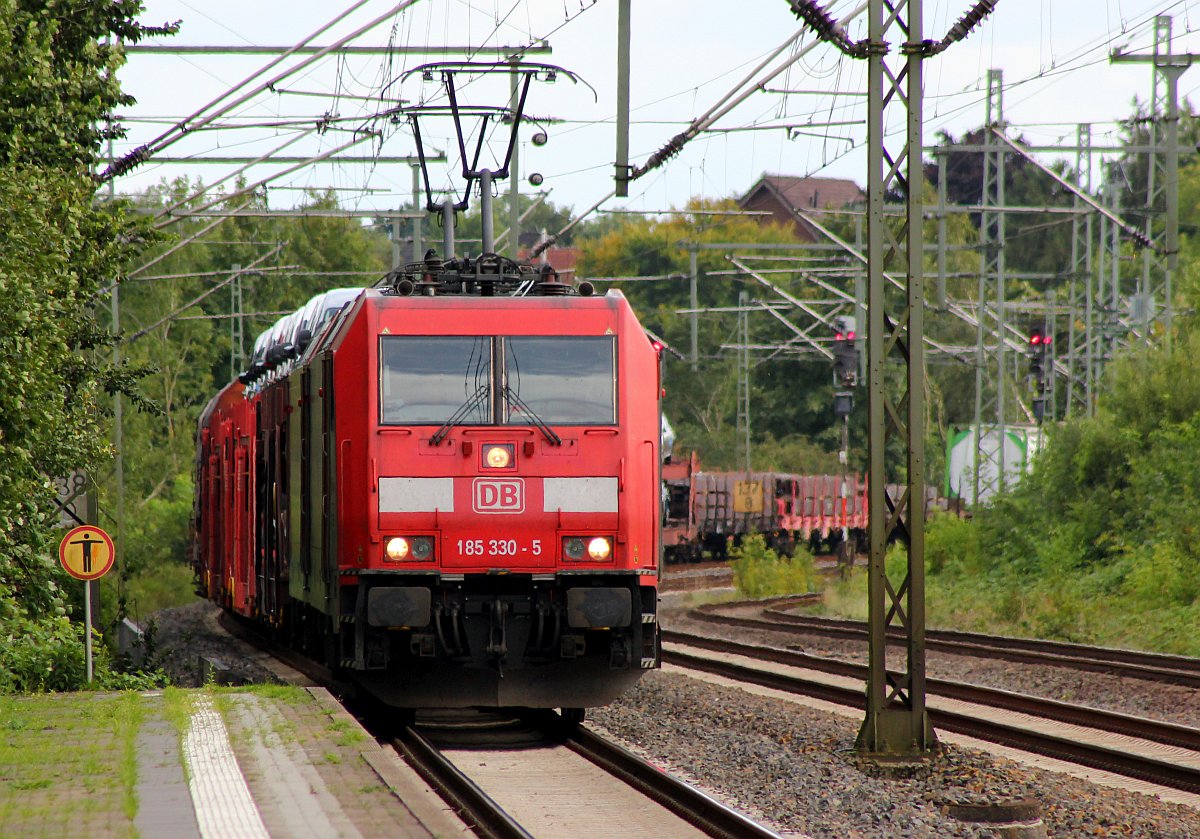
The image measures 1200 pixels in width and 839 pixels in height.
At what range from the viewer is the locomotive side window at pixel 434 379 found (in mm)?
12406

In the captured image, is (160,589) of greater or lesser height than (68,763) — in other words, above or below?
below

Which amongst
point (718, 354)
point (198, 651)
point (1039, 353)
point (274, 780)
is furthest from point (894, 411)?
point (718, 354)

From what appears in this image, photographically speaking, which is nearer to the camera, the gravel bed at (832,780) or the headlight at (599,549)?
the gravel bed at (832,780)

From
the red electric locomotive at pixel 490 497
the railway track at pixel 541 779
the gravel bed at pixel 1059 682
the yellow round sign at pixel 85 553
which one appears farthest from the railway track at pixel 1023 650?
the yellow round sign at pixel 85 553

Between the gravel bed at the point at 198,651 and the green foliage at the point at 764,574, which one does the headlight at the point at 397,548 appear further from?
the green foliage at the point at 764,574

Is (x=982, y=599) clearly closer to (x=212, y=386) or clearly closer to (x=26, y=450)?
(x=26, y=450)

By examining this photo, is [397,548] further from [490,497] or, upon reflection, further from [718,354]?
[718,354]

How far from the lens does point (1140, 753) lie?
42.7ft

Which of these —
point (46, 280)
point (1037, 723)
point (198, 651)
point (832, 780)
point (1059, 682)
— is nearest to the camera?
point (832, 780)

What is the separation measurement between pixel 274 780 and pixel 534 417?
4234 millimetres

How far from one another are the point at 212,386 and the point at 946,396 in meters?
30.8

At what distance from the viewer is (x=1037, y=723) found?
49.6 ft

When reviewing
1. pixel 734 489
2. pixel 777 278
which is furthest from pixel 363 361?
pixel 777 278

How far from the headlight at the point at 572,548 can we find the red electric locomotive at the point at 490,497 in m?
0.01
